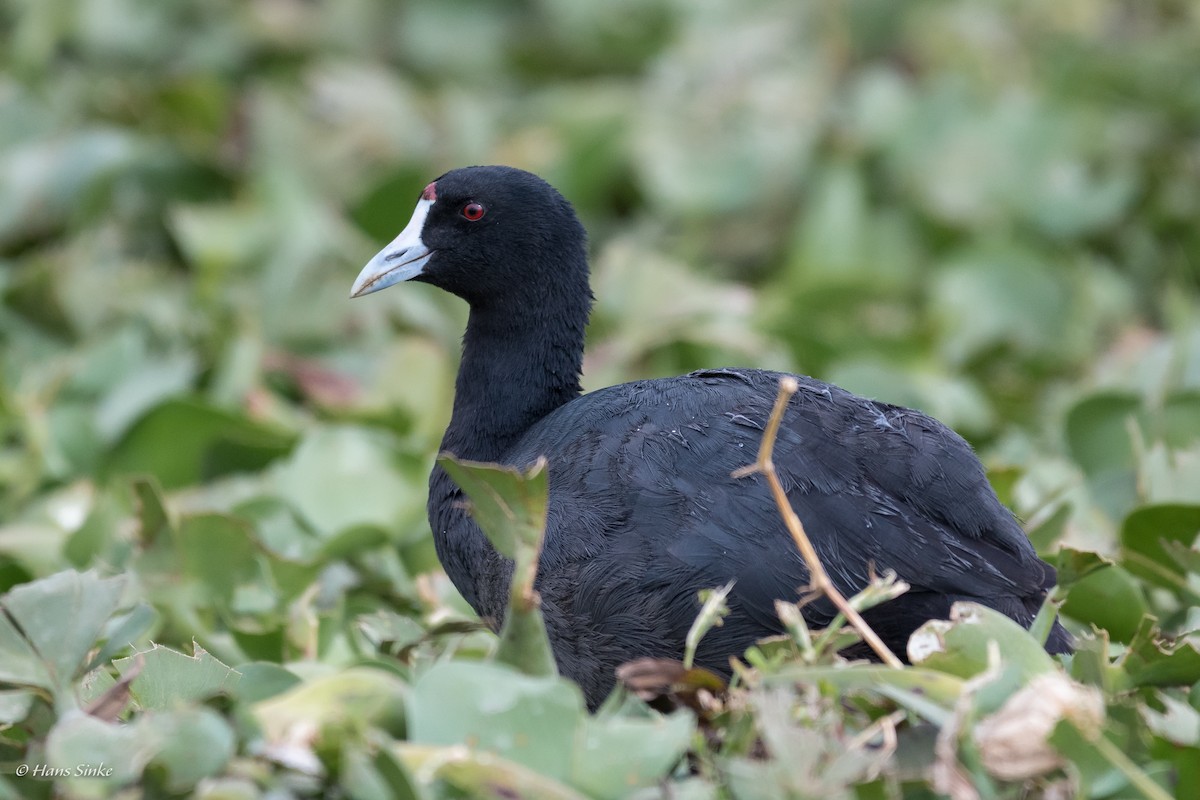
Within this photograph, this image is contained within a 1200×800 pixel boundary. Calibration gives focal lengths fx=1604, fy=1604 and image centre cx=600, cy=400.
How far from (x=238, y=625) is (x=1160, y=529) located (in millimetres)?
1782

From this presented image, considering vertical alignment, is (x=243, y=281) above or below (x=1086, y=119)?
below

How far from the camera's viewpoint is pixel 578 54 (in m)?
6.56

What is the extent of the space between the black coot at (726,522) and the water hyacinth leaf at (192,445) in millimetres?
1046

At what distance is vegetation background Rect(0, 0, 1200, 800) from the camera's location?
2061 millimetres

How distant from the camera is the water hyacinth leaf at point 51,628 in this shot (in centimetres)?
222

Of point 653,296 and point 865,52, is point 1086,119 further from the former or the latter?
point 653,296

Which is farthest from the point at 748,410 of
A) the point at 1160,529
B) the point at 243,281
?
the point at 243,281

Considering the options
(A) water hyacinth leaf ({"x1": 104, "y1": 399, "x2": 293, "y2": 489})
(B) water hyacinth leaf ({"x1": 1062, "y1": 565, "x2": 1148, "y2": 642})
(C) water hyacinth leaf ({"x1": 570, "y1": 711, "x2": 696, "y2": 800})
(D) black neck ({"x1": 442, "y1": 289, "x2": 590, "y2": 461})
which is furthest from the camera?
(A) water hyacinth leaf ({"x1": 104, "y1": 399, "x2": 293, "y2": 489})

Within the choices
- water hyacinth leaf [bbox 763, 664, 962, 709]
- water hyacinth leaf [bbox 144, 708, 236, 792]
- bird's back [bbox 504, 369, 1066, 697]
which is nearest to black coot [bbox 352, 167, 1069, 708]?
bird's back [bbox 504, 369, 1066, 697]

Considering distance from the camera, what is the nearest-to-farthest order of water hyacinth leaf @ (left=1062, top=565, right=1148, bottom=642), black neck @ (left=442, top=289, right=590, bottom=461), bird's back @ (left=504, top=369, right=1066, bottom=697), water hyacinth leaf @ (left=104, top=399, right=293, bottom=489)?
bird's back @ (left=504, top=369, right=1066, bottom=697) < water hyacinth leaf @ (left=1062, top=565, right=1148, bottom=642) < black neck @ (left=442, top=289, right=590, bottom=461) < water hyacinth leaf @ (left=104, top=399, right=293, bottom=489)

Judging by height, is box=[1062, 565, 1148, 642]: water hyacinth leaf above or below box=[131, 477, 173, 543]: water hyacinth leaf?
above

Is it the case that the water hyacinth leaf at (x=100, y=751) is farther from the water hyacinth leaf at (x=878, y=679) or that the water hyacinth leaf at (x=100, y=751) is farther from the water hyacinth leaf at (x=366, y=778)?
the water hyacinth leaf at (x=878, y=679)

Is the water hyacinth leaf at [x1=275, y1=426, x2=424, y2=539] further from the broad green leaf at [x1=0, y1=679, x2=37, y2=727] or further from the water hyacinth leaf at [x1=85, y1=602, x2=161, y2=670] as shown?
the broad green leaf at [x1=0, y1=679, x2=37, y2=727]

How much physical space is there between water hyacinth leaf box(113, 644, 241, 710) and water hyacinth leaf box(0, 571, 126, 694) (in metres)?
0.08
